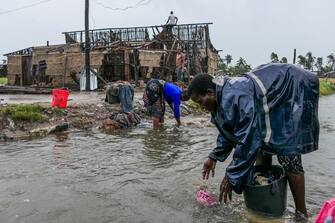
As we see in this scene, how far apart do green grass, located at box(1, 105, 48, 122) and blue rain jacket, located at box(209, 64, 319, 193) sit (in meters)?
6.36

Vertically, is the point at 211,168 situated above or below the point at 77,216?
above

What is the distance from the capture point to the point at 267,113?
3219 mm

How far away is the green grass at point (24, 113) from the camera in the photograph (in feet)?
28.6

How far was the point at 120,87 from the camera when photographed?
34.6 feet

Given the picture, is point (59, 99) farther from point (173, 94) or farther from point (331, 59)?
point (331, 59)

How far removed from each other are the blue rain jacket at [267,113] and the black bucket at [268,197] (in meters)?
0.16

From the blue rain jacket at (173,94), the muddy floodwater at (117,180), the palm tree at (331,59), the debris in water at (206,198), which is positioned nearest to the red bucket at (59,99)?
the muddy floodwater at (117,180)

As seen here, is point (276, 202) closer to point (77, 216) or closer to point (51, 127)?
point (77, 216)

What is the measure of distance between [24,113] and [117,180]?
4533mm

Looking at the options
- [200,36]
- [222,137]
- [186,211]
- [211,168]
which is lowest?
[186,211]

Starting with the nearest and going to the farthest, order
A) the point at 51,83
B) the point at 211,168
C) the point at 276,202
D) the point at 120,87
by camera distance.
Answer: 1. the point at 276,202
2. the point at 211,168
3. the point at 120,87
4. the point at 51,83

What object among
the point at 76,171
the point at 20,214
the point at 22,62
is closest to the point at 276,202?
the point at 20,214

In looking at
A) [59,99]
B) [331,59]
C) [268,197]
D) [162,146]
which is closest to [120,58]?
[59,99]

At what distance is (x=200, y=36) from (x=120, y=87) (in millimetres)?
12944
